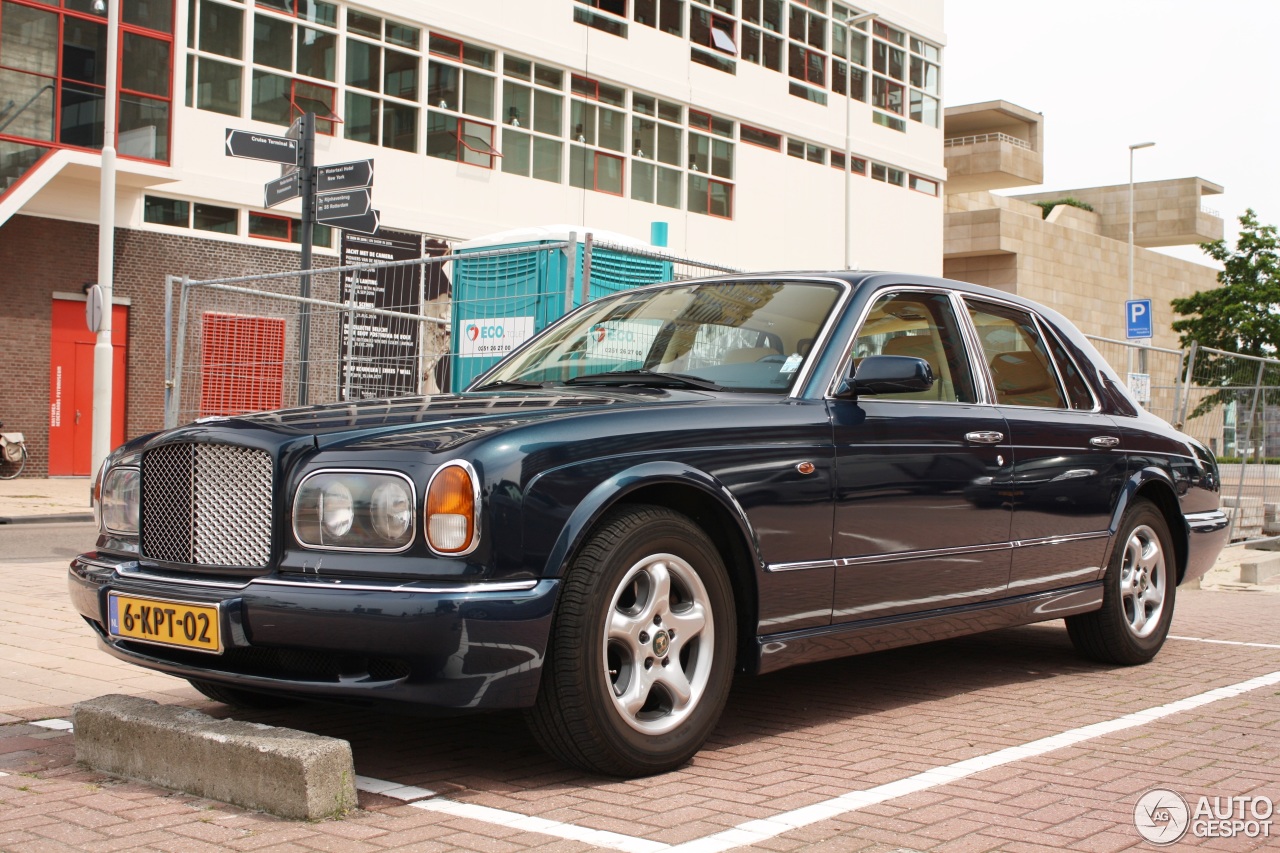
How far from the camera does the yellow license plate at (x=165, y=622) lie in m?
3.76

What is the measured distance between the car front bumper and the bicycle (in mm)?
18624

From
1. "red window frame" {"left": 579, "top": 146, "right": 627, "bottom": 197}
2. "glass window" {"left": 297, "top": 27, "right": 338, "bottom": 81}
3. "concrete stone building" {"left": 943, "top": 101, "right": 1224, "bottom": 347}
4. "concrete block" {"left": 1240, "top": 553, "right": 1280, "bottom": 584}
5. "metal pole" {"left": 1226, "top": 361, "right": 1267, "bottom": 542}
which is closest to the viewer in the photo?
"concrete block" {"left": 1240, "top": 553, "right": 1280, "bottom": 584}

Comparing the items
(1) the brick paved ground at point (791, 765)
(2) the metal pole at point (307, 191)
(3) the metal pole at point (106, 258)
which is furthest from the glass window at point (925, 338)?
(3) the metal pole at point (106, 258)

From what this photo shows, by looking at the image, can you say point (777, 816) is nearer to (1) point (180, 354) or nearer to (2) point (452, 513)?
(2) point (452, 513)

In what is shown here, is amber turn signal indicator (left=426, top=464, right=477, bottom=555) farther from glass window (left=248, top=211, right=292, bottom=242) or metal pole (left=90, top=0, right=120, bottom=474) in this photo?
glass window (left=248, top=211, right=292, bottom=242)

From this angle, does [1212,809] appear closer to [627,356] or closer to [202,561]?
[627,356]

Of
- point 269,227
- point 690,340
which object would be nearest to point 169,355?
point 690,340

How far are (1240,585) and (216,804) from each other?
9739 mm

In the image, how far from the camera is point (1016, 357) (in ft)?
19.5

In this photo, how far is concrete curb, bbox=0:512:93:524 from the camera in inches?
591

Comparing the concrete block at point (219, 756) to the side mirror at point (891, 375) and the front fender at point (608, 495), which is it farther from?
the side mirror at point (891, 375)

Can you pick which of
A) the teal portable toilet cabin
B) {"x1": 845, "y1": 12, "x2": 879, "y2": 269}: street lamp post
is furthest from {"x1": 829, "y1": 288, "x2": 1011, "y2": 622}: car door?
{"x1": 845, "y1": 12, "x2": 879, "y2": 269}: street lamp post

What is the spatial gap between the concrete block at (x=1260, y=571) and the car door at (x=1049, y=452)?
6.17 m

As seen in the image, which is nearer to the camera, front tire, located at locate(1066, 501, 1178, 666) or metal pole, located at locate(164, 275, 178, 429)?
front tire, located at locate(1066, 501, 1178, 666)
